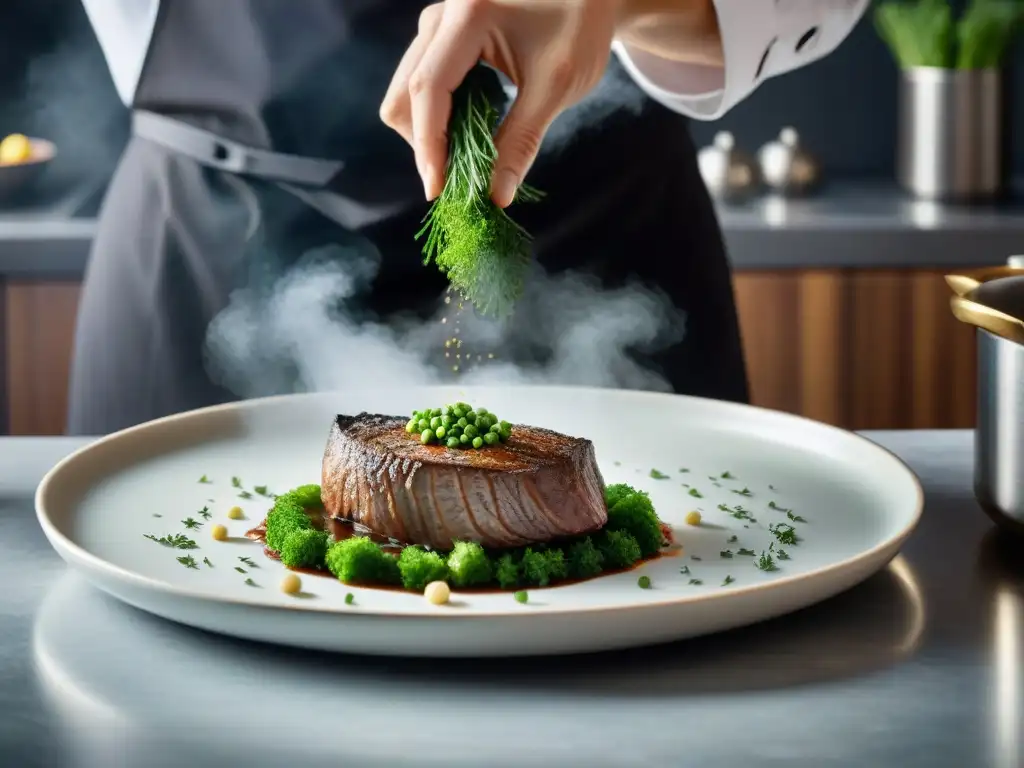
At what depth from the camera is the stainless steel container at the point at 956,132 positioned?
3.36m

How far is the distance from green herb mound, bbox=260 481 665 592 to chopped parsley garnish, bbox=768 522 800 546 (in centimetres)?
10

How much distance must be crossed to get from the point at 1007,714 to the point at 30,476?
1.04m

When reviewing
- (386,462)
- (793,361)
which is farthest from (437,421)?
(793,361)

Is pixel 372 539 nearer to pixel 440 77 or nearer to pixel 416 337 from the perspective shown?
pixel 440 77

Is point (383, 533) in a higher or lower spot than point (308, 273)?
lower

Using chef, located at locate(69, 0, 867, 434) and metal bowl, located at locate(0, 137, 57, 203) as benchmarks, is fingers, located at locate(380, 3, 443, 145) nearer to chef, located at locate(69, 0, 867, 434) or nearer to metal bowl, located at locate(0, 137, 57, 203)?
chef, located at locate(69, 0, 867, 434)

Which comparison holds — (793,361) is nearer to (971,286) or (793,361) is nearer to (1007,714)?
(971,286)

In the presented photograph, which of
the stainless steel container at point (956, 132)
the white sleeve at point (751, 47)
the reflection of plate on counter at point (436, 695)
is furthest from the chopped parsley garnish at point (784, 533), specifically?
the stainless steel container at point (956, 132)

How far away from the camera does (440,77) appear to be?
133 centimetres

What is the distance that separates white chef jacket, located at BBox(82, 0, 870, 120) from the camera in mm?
1709

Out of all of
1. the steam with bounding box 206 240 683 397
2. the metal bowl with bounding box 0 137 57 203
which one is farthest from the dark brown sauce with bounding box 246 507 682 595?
the metal bowl with bounding box 0 137 57 203

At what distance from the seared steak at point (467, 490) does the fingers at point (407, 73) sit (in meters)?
0.32

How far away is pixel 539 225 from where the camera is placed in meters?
2.08

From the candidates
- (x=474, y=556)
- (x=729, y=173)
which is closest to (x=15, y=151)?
(x=729, y=173)
